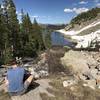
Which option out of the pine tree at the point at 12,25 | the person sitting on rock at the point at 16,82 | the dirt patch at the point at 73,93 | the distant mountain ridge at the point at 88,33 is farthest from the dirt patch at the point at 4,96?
the distant mountain ridge at the point at 88,33

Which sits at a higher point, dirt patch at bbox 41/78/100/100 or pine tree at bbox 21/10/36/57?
pine tree at bbox 21/10/36/57

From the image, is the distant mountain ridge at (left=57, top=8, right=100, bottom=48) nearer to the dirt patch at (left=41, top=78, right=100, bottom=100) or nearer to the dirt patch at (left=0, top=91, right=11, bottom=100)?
the dirt patch at (left=41, top=78, right=100, bottom=100)

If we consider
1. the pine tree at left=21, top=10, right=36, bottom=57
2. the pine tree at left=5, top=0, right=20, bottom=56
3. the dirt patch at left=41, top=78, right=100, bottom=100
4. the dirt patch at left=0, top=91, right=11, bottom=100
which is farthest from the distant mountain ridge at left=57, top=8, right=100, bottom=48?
the dirt patch at left=0, top=91, right=11, bottom=100

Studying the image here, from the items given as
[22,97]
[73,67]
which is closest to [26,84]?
[22,97]

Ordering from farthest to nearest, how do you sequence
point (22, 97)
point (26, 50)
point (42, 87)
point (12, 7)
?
point (26, 50) → point (12, 7) → point (42, 87) → point (22, 97)

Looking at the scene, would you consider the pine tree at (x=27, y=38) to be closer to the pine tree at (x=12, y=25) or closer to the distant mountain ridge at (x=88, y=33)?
the pine tree at (x=12, y=25)

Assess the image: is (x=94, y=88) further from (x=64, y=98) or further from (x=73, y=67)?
(x=73, y=67)

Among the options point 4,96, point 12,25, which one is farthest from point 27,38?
point 4,96

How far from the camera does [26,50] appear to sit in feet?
179

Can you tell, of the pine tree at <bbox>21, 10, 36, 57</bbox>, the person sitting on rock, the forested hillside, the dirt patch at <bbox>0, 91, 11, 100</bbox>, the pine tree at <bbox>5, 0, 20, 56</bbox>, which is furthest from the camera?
the pine tree at <bbox>21, 10, 36, 57</bbox>

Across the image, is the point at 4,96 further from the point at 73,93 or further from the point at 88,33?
the point at 88,33

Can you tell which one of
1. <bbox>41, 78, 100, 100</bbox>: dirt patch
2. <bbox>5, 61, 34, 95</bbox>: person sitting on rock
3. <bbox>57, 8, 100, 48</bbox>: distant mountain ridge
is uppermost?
<bbox>57, 8, 100, 48</bbox>: distant mountain ridge

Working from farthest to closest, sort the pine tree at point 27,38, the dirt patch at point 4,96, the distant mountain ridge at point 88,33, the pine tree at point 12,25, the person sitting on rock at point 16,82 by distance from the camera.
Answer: the distant mountain ridge at point 88,33 < the pine tree at point 27,38 < the pine tree at point 12,25 < the dirt patch at point 4,96 < the person sitting on rock at point 16,82

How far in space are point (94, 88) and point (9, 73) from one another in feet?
19.1
